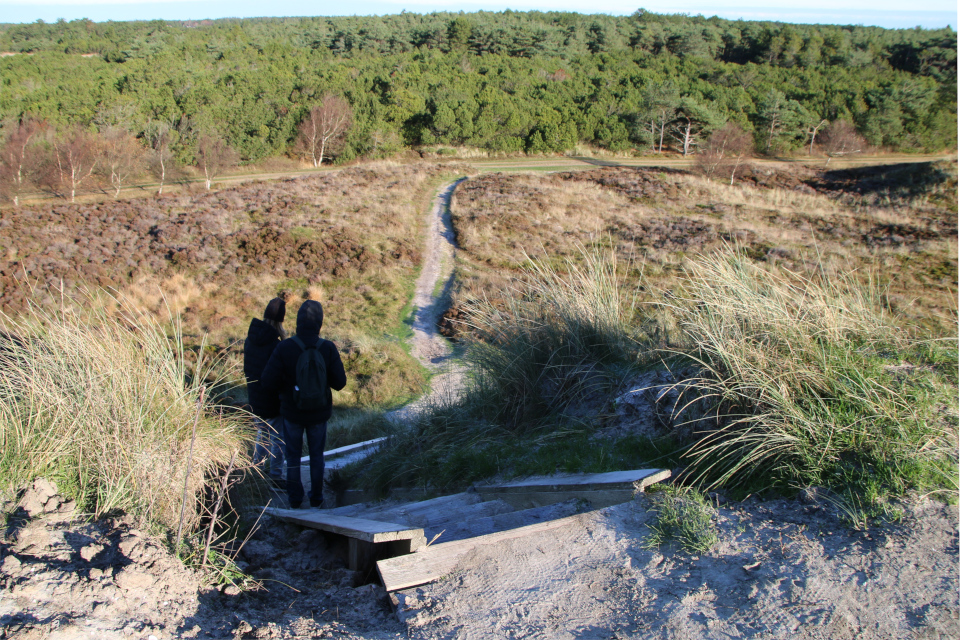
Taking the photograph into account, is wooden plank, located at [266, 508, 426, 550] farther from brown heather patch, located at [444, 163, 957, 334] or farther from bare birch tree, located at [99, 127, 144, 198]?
bare birch tree, located at [99, 127, 144, 198]

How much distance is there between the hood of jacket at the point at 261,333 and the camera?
5305 millimetres

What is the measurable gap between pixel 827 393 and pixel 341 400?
9694 millimetres

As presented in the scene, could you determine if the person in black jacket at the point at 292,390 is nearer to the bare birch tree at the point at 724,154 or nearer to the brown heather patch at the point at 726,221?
the brown heather patch at the point at 726,221

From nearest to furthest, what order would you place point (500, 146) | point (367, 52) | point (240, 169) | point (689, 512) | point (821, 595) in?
point (821, 595) → point (689, 512) → point (240, 169) → point (500, 146) → point (367, 52)

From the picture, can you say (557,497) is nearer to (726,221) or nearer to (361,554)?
(361,554)

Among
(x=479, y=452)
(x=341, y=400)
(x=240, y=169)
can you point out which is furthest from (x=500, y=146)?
(x=479, y=452)

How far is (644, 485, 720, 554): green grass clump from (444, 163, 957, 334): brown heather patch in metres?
9.19

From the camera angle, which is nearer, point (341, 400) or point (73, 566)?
point (73, 566)

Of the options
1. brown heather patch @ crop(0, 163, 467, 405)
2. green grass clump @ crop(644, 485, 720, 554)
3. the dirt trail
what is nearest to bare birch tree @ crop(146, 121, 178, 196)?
brown heather patch @ crop(0, 163, 467, 405)

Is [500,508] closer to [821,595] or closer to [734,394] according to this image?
[734,394]

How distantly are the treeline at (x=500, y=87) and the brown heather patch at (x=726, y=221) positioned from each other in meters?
14.3

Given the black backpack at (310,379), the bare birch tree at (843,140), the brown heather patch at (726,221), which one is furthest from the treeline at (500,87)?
the black backpack at (310,379)

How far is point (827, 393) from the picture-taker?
3535 mm

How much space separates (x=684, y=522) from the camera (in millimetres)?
2979
